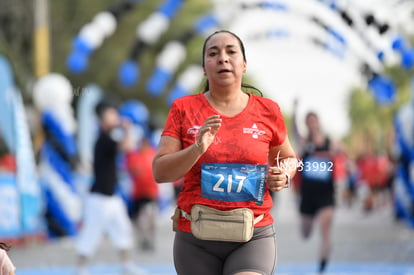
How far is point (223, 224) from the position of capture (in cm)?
342

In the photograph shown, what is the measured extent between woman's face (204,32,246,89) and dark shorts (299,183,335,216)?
516cm

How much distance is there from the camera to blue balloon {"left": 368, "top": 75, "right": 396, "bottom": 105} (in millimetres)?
10867

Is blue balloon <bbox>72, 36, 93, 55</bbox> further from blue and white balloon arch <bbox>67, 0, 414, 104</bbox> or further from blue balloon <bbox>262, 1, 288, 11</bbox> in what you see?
blue balloon <bbox>262, 1, 288, 11</bbox>

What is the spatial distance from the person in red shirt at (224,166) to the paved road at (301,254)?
224 inches

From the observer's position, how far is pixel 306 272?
902 cm

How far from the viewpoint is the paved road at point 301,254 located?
938 centimetres

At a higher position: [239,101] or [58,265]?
[239,101]

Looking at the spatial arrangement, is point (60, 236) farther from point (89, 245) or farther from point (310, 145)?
point (310, 145)

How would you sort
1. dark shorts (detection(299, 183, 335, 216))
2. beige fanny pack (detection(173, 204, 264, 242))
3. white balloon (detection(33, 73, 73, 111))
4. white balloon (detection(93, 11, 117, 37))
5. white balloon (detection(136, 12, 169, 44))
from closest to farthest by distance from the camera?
beige fanny pack (detection(173, 204, 264, 242))
dark shorts (detection(299, 183, 335, 216))
white balloon (detection(93, 11, 117, 37))
white balloon (detection(33, 73, 73, 111))
white balloon (detection(136, 12, 169, 44))

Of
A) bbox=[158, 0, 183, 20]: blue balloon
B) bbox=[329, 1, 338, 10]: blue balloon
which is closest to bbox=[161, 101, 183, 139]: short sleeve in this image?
bbox=[329, 1, 338, 10]: blue balloon

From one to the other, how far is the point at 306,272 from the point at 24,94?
11.0 meters

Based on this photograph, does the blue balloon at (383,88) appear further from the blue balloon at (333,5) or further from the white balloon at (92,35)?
the white balloon at (92,35)

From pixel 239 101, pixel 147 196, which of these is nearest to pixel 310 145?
pixel 147 196

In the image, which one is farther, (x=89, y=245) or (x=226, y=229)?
(x=89, y=245)
